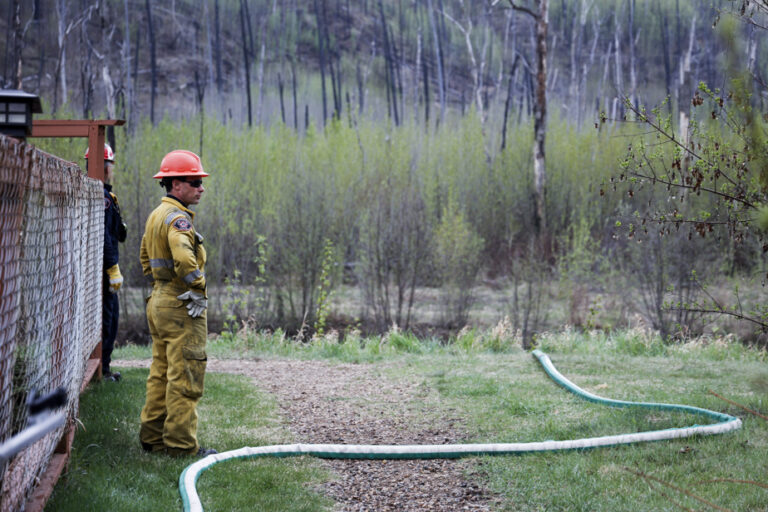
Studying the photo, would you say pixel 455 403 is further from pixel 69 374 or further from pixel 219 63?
pixel 219 63

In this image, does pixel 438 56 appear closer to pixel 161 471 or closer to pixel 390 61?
pixel 390 61

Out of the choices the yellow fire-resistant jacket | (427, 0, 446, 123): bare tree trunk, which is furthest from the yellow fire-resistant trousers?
(427, 0, 446, 123): bare tree trunk

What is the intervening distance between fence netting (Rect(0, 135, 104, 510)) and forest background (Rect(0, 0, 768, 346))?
20.8 feet

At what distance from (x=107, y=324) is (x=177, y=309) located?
2.69 meters

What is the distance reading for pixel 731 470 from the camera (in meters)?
4.55

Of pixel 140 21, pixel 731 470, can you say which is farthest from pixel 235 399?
pixel 140 21

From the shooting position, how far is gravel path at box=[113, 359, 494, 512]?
449 cm

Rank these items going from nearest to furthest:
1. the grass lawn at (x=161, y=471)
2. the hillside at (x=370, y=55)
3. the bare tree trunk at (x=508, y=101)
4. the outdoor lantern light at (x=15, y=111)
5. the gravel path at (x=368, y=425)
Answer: the outdoor lantern light at (x=15, y=111), the grass lawn at (x=161, y=471), the gravel path at (x=368, y=425), the hillside at (x=370, y=55), the bare tree trunk at (x=508, y=101)

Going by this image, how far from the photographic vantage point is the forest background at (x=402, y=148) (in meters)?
14.3

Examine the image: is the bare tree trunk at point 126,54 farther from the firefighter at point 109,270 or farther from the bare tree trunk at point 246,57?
the firefighter at point 109,270

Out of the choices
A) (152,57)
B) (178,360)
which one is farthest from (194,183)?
(152,57)

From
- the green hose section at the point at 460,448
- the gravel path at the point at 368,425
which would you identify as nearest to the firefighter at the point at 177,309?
the green hose section at the point at 460,448

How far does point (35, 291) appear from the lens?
2.95 m

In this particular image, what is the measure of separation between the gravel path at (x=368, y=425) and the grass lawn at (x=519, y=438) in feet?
0.51
